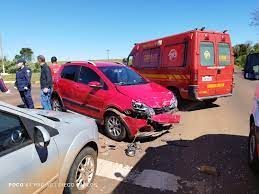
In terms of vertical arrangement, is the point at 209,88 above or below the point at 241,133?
above

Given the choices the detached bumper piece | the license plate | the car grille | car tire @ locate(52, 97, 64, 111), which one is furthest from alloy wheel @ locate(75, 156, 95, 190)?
the license plate

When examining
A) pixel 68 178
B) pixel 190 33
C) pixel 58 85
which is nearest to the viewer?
pixel 68 178

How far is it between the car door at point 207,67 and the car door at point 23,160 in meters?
7.12

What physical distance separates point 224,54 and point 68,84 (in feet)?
18.0

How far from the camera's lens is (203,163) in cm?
519

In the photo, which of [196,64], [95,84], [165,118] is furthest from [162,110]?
[196,64]

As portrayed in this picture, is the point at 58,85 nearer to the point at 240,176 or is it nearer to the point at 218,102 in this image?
the point at 240,176

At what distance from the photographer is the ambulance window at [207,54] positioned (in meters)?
9.48

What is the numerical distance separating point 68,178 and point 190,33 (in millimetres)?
7123

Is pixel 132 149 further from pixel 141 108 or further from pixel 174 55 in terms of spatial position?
pixel 174 55

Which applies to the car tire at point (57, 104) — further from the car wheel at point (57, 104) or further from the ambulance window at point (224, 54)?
the ambulance window at point (224, 54)

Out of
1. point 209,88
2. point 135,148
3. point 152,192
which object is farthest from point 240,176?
point 209,88

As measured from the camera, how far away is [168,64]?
10.5m

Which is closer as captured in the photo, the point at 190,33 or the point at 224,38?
the point at 190,33
